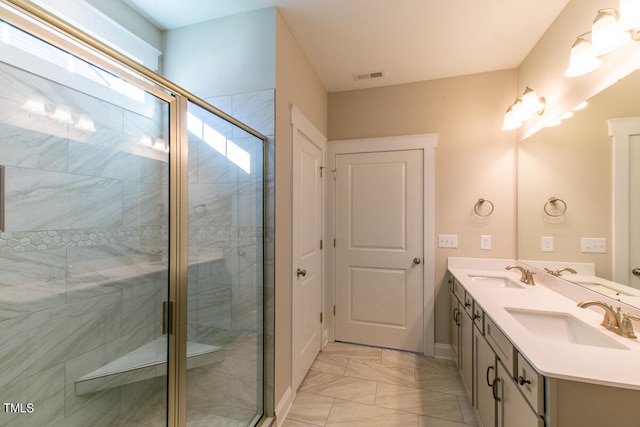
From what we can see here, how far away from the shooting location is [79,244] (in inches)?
56.8

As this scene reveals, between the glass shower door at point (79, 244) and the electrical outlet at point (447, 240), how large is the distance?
2.29 metres

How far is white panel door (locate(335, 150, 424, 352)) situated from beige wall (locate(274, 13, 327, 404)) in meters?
1.00

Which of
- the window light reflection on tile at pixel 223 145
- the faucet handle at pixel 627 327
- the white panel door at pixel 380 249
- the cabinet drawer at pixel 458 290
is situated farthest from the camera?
the white panel door at pixel 380 249

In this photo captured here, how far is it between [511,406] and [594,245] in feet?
3.36

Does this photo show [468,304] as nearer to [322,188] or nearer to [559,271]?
[559,271]

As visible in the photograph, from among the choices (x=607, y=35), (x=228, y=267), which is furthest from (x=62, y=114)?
(x=607, y=35)

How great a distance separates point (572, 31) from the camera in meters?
1.62

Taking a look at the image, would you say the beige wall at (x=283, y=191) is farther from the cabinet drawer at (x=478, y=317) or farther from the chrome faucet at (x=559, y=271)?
the chrome faucet at (x=559, y=271)

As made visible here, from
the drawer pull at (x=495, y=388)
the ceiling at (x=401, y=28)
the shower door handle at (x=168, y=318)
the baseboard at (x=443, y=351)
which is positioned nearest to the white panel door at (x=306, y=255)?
the ceiling at (x=401, y=28)

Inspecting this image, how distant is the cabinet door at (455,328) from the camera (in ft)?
7.06

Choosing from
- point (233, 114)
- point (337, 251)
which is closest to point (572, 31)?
point (233, 114)

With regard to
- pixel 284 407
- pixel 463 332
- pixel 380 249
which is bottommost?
pixel 284 407

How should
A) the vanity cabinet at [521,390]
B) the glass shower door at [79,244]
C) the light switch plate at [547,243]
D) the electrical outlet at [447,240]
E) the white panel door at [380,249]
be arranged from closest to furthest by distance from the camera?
1. the vanity cabinet at [521,390]
2. the glass shower door at [79,244]
3. the light switch plate at [547,243]
4. the electrical outlet at [447,240]
5. the white panel door at [380,249]

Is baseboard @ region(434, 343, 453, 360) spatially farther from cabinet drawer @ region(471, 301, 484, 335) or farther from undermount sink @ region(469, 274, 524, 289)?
cabinet drawer @ region(471, 301, 484, 335)
